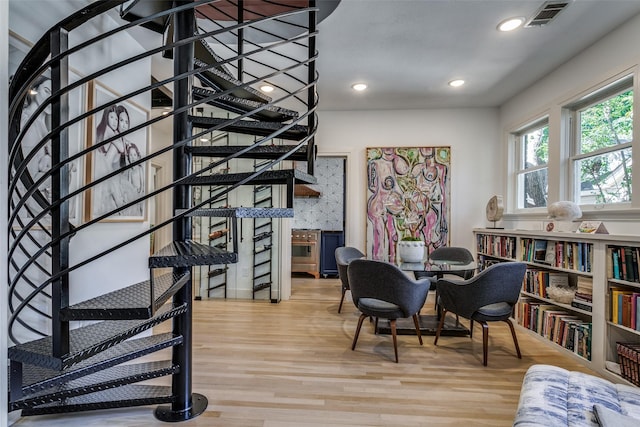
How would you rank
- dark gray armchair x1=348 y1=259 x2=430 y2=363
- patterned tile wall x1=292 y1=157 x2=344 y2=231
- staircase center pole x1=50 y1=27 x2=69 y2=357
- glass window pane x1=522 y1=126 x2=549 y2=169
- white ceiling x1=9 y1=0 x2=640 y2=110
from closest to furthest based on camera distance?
staircase center pole x1=50 y1=27 x2=69 y2=357 → white ceiling x1=9 y1=0 x2=640 y2=110 → dark gray armchair x1=348 y1=259 x2=430 y2=363 → glass window pane x1=522 y1=126 x2=549 y2=169 → patterned tile wall x1=292 y1=157 x2=344 y2=231

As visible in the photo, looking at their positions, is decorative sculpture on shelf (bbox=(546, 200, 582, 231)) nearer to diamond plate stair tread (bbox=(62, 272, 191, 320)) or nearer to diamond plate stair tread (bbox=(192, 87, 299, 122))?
diamond plate stair tread (bbox=(192, 87, 299, 122))

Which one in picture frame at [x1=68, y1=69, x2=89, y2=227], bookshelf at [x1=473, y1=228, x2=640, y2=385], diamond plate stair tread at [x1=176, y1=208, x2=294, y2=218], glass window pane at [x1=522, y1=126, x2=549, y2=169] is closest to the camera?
diamond plate stair tread at [x1=176, y1=208, x2=294, y2=218]

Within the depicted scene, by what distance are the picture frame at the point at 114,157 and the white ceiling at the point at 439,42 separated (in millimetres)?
600

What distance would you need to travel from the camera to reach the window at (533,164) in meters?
3.81

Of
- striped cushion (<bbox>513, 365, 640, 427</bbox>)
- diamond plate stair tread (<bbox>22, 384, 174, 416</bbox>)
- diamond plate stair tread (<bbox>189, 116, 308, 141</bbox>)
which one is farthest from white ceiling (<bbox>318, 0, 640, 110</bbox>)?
diamond plate stair tread (<bbox>22, 384, 174, 416</bbox>)

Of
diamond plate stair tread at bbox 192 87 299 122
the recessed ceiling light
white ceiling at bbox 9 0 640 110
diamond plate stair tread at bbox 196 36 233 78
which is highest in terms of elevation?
white ceiling at bbox 9 0 640 110

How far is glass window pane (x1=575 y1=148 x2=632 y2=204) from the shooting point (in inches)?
107

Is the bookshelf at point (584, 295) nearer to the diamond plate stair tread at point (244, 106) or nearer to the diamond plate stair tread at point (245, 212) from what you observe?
the diamond plate stair tread at point (245, 212)

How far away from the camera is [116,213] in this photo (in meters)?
1.76

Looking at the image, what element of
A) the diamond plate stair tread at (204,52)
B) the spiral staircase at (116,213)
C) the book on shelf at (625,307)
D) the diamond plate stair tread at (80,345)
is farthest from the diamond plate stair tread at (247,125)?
the book on shelf at (625,307)

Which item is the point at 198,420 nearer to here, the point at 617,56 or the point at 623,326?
the point at 623,326

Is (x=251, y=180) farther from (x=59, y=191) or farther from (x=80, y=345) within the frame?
(x=80, y=345)

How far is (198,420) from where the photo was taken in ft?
6.04

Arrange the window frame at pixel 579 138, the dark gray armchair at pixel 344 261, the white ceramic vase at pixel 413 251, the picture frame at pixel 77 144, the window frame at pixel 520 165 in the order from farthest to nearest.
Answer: the window frame at pixel 520 165, the dark gray armchair at pixel 344 261, the white ceramic vase at pixel 413 251, the window frame at pixel 579 138, the picture frame at pixel 77 144
